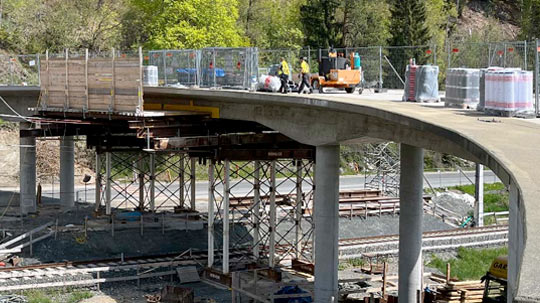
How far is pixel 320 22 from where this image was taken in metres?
80.8

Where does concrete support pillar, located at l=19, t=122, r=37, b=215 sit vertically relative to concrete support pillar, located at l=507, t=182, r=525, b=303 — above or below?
below

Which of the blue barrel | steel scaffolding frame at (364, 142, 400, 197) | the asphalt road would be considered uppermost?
the blue barrel

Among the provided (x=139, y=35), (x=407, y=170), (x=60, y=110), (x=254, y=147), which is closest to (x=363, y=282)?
(x=407, y=170)

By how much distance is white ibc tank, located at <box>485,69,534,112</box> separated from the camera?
2641cm

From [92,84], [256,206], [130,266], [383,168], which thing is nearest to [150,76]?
[92,84]

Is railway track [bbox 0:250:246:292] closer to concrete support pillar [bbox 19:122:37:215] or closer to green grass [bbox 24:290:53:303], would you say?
green grass [bbox 24:290:53:303]

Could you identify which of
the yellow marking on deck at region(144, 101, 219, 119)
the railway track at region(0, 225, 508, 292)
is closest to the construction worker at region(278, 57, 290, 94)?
the yellow marking on deck at region(144, 101, 219, 119)

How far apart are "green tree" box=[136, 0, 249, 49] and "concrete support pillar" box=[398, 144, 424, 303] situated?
3851 centimetres

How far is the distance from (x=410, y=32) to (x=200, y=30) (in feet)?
55.4

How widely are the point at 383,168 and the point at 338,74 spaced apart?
2702 centimetres

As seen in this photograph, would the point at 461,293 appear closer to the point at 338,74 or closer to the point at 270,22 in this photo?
the point at 338,74

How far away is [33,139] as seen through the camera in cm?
5184

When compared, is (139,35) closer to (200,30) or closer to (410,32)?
(200,30)

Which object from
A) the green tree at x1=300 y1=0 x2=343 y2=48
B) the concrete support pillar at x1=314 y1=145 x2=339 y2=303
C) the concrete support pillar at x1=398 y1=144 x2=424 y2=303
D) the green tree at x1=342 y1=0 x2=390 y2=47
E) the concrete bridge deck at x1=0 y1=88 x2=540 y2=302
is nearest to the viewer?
the concrete bridge deck at x1=0 y1=88 x2=540 y2=302
